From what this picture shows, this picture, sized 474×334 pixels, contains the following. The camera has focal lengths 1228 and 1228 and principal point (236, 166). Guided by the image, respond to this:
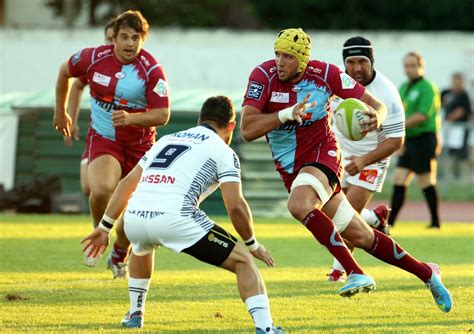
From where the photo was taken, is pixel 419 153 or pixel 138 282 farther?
pixel 419 153

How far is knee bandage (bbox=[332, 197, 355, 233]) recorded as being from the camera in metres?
9.54

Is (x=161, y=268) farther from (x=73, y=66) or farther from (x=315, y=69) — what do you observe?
(x=315, y=69)

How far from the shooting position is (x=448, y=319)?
29.4 feet

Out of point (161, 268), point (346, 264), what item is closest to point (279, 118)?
point (346, 264)

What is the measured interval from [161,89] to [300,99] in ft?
6.21

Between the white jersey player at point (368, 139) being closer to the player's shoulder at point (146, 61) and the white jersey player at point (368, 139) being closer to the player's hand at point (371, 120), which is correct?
the player's hand at point (371, 120)

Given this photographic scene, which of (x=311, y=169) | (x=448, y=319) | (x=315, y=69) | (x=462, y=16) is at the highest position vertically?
(x=315, y=69)

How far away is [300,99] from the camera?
9.54 metres

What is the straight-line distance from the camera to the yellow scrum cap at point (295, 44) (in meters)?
9.35

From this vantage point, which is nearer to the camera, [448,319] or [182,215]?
[182,215]

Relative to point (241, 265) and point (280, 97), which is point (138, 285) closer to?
point (241, 265)

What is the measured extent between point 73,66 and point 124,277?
2009 mm

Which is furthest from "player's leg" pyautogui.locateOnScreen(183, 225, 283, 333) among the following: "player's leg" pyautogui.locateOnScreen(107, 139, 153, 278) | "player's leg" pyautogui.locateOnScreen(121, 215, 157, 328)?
"player's leg" pyautogui.locateOnScreen(107, 139, 153, 278)

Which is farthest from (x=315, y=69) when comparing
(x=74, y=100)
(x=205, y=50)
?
(x=205, y=50)
